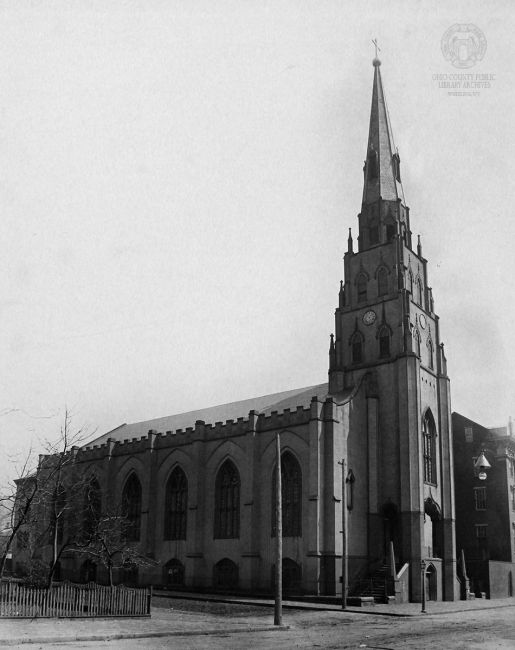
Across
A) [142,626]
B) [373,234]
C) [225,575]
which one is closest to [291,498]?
[225,575]

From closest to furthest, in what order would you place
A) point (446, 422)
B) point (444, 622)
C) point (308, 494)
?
point (444, 622) < point (308, 494) < point (446, 422)

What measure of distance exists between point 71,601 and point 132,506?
3190 cm

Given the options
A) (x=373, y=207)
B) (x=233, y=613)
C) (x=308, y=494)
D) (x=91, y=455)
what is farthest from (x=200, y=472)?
(x=373, y=207)

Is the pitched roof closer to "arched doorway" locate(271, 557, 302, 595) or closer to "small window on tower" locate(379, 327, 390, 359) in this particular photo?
"small window on tower" locate(379, 327, 390, 359)

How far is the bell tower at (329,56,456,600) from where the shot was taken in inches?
1779

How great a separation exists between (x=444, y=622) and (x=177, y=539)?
26723mm

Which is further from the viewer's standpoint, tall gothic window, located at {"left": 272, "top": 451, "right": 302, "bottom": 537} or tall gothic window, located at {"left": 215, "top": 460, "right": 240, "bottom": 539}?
tall gothic window, located at {"left": 215, "top": 460, "right": 240, "bottom": 539}

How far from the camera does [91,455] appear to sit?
61.2 m

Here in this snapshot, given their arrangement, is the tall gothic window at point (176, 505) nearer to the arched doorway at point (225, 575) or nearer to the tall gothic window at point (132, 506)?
the tall gothic window at point (132, 506)

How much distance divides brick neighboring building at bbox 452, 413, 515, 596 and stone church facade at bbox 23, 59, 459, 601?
12.5 metres

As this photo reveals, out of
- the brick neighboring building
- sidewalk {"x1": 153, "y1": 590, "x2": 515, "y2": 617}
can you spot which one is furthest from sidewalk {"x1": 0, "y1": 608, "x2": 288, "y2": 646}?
the brick neighboring building

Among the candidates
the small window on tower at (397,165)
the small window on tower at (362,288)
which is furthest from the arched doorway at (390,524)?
the small window on tower at (397,165)

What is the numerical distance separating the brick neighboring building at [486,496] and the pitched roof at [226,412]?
52.2 feet

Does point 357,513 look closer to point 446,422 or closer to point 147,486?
point 446,422
